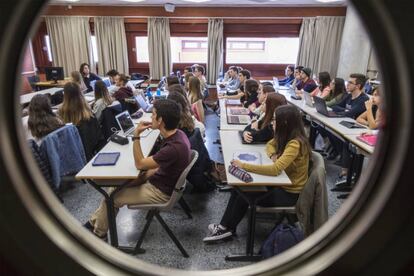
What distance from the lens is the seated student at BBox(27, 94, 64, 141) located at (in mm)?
2631

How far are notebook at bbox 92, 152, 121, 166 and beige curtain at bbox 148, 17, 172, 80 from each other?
562cm

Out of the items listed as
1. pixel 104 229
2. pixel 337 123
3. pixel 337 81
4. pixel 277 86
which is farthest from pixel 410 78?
pixel 277 86

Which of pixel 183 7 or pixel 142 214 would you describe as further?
pixel 183 7

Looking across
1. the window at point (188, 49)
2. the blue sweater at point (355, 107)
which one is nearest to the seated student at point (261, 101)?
the blue sweater at point (355, 107)

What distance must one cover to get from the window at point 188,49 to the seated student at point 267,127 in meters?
5.44

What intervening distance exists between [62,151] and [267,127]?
2013mm

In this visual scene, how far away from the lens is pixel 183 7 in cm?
727

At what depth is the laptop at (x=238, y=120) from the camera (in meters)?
3.51

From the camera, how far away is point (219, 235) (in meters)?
2.32

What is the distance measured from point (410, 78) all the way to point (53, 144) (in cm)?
272

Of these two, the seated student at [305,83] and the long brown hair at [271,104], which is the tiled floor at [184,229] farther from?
the seated student at [305,83]

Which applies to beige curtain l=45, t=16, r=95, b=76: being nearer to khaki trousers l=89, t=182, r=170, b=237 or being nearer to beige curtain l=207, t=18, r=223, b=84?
beige curtain l=207, t=18, r=223, b=84

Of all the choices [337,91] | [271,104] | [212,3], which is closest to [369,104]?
[337,91]

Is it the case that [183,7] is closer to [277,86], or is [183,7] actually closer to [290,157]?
[277,86]
